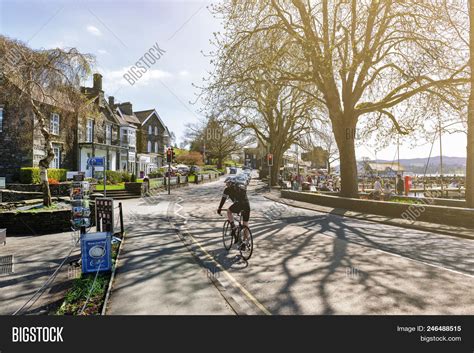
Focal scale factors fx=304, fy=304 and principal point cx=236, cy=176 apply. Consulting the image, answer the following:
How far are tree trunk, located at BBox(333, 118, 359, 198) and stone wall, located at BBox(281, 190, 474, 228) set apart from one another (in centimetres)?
107

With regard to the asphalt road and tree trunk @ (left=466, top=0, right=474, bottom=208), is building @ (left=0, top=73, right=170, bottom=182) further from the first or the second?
tree trunk @ (left=466, top=0, right=474, bottom=208)

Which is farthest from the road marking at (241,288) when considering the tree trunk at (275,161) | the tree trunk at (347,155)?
the tree trunk at (275,161)

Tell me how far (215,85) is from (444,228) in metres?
12.6

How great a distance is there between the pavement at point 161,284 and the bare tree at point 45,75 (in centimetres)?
814

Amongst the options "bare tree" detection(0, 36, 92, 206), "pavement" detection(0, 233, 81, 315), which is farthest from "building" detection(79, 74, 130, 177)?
"pavement" detection(0, 233, 81, 315)

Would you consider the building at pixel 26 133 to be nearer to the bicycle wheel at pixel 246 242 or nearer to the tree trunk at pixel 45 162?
the tree trunk at pixel 45 162

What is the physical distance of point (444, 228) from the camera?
35.4 feet

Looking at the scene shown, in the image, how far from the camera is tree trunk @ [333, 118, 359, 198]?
58.4ft

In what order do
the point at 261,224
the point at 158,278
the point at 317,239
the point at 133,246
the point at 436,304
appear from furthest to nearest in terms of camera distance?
1. the point at 261,224
2. the point at 317,239
3. the point at 133,246
4. the point at 158,278
5. the point at 436,304

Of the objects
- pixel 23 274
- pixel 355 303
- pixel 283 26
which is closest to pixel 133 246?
pixel 23 274

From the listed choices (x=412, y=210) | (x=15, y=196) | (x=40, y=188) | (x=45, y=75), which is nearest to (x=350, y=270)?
(x=412, y=210)

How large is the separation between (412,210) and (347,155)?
5673 millimetres

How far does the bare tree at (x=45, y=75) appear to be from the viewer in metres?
12.3

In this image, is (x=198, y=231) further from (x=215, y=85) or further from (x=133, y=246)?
(x=215, y=85)
